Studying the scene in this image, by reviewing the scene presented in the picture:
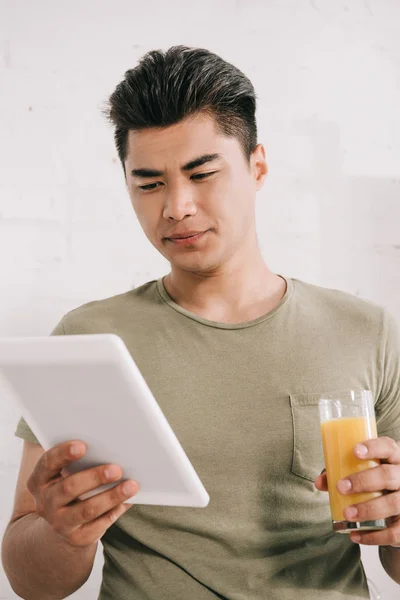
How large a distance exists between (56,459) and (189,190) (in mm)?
623

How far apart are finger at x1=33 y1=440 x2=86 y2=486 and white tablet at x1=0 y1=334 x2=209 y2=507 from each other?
0.09ft

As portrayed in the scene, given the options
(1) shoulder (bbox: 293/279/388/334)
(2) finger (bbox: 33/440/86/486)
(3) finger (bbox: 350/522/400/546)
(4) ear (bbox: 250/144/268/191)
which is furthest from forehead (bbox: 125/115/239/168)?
(3) finger (bbox: 350/522/400/546)

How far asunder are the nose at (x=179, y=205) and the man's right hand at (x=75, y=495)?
0.55 m

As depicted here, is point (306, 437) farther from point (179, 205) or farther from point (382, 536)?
point (179, 205)

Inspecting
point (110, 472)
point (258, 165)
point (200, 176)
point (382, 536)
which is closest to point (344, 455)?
point (382, 536)

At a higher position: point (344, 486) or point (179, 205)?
point (179, 205)

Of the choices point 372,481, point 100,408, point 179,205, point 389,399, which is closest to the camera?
point 100,408

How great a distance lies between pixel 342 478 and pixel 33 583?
1.96 ft

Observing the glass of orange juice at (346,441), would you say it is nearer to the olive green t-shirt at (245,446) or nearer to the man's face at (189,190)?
the olive green t-shirt at (245,446)

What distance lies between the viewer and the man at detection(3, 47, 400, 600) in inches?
59.8

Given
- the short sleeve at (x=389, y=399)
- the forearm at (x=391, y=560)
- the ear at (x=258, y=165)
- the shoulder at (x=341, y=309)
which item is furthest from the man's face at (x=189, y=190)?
the forearm at (x=391, y=560)

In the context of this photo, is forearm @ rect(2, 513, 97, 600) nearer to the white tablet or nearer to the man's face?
the white tablet

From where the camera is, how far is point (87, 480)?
1152 mm

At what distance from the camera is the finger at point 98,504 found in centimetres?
116
